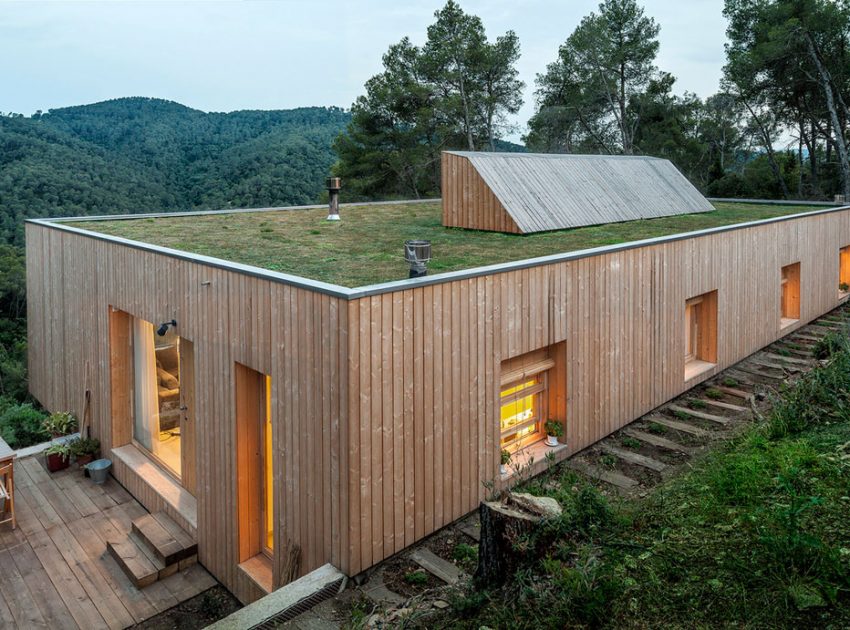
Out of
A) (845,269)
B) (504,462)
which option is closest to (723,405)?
(504,462)

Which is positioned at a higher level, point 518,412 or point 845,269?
point 845,269

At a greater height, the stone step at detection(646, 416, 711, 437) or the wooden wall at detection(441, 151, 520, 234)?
the wooden wall at detection(441, 151, 520, 234)

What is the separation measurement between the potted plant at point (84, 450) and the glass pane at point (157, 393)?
585 mm

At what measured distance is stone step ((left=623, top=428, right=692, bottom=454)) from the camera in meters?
5.99

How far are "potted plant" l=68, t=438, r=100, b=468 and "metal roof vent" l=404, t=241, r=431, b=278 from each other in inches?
198

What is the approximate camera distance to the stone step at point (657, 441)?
5.99 meters

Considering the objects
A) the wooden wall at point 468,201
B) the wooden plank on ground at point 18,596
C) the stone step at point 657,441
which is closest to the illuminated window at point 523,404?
the stone step at point 657,441

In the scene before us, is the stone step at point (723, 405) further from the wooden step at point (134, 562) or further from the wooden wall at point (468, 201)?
the wooden step at point (134, 562)

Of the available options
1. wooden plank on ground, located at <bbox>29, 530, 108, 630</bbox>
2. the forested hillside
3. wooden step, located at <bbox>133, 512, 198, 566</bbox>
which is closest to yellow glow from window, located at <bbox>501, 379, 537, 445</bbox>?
wooden step, located at <bbox>133, 512, 198, 566</bbox>

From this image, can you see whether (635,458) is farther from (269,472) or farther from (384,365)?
(269,472)

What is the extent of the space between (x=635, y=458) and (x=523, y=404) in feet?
4.02

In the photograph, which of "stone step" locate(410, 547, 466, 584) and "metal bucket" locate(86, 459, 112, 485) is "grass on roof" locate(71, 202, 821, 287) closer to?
"stone step" locate(410, 547, 466, 584)

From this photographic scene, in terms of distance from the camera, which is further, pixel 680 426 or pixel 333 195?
pixel 333 195

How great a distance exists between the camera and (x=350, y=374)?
3.89 metres
